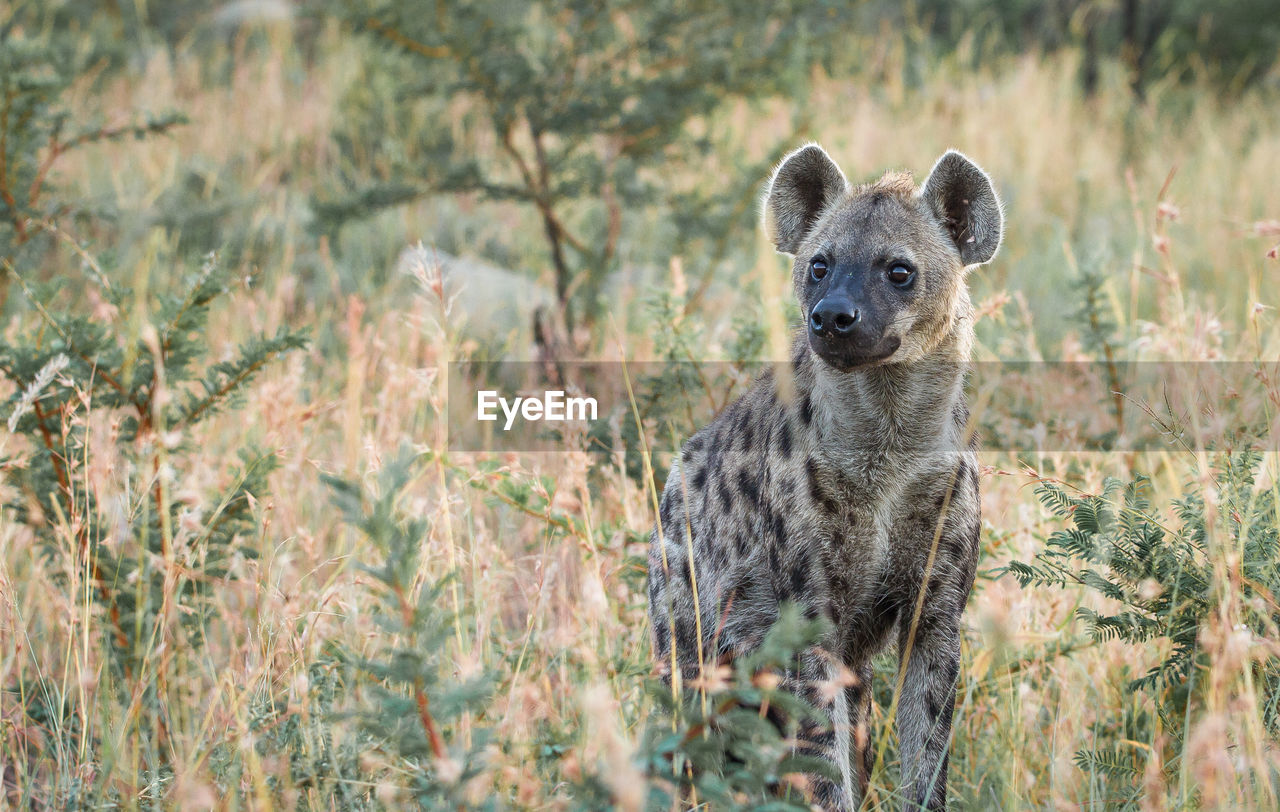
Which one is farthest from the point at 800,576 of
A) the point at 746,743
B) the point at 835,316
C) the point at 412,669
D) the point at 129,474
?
the point at 129,474

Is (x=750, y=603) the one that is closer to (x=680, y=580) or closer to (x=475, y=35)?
(x=680, y=580)

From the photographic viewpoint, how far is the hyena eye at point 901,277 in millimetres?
2844

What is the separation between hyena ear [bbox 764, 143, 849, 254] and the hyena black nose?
66 centimetres

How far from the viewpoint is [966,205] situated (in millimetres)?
3023

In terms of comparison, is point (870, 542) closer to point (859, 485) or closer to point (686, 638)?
point (859, 485)

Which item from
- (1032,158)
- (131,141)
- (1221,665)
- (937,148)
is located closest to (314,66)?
(131,141)

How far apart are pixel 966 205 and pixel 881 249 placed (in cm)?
35

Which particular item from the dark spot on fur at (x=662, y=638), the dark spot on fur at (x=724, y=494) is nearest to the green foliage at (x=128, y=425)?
the dark spot on fur at (x=662, y=638)

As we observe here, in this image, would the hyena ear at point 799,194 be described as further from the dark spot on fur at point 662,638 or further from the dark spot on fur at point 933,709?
the dark spot on fur at point 933,709

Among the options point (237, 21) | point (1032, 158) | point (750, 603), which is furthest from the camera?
point (237, 21)

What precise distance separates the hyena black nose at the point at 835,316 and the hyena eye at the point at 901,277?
0.26 m

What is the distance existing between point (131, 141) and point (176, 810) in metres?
8.55

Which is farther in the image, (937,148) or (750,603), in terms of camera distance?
(937,148)

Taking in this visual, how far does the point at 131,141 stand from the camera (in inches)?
371
